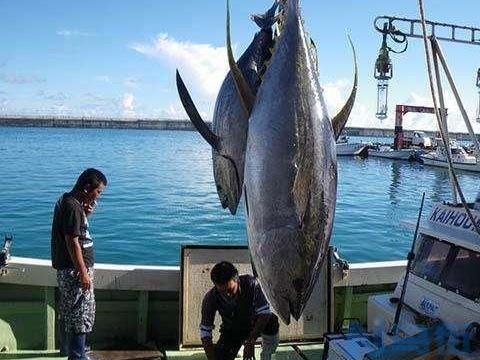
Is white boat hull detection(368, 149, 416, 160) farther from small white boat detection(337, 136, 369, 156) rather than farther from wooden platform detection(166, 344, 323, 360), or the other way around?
wooden platform detection(166, 344, 323, 360)

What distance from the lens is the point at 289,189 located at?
1310 millimetres

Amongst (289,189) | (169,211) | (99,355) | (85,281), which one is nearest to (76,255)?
(85,281)

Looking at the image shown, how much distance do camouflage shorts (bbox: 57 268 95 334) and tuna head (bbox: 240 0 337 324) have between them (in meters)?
3.06

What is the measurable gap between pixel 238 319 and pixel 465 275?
5.70ft

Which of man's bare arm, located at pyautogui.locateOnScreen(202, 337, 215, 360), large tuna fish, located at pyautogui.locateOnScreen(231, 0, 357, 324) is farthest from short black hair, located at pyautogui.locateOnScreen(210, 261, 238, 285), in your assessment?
large tuna fish, located at pyautogui.locateOnScreen(231, 0, 357, 324)

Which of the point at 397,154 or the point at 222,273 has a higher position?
the point at 222,273

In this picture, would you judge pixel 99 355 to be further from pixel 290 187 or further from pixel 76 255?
pixel 290 187

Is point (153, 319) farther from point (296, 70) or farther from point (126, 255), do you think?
point (126, 255)

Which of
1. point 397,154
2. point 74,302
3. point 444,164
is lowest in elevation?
point 444,164

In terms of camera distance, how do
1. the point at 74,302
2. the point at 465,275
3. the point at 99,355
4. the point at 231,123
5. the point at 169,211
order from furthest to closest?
the point at 169,211, the point at 99,355, the point at 74,302, the point at 465,275, the point at 231,123

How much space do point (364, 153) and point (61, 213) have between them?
51.2 m

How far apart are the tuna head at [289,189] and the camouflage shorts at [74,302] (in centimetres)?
306

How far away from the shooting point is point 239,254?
5230mm

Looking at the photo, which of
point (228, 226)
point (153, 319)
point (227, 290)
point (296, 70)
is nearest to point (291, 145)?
point (296, 70)
